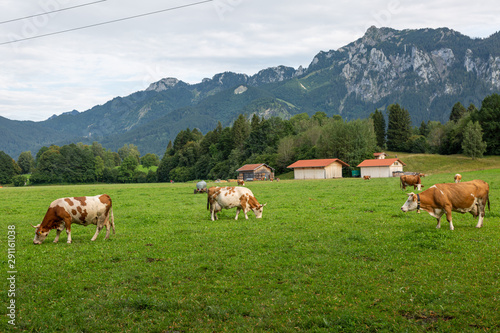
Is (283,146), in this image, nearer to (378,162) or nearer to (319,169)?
(319,169)

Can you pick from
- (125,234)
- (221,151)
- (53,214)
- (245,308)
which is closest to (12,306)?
(245,308)

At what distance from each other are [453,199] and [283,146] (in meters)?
104

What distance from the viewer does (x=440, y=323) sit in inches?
260

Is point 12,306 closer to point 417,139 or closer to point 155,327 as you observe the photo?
point 155,327

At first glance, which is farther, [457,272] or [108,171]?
[108,171]

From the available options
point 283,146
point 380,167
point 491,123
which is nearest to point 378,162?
point 380,167

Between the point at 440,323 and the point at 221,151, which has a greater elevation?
the point at 221,151

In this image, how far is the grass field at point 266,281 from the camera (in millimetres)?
6953

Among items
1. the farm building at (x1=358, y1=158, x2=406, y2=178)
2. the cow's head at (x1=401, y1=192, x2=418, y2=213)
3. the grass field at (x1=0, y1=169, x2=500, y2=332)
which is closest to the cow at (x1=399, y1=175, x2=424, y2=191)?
the grass field at (x1=0, y1=169, x2=500, y2=332)

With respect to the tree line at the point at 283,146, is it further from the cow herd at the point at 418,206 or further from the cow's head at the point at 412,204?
the cow's head at the point at 412,204

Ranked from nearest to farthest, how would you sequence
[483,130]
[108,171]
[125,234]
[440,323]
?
[440,323] < [125,234] < [483,130] < [108,171]

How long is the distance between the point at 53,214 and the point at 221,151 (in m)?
129

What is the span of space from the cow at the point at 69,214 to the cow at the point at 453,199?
1259 centimetres

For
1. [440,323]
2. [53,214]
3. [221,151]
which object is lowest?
[440,323]
